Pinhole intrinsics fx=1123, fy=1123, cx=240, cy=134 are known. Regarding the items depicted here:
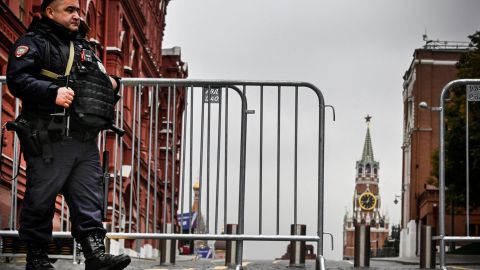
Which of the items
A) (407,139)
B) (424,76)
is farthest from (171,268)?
(407,139)

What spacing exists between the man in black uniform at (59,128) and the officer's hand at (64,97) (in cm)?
2

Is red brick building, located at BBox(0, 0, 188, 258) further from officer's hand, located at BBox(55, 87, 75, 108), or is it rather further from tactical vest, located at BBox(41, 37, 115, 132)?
officer's hand, located at BBox(55, 87, 75, 108)

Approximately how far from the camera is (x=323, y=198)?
1088 cm

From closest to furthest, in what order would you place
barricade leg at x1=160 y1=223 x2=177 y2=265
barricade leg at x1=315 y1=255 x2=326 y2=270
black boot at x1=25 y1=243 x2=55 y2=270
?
black boot at x1=25 y1=243 x2=55 y2=270 → barricade leg at x1=315 y1=255 x2=326 y2=270 → barricade leg at x1=160 y1=223 x2=177 y2=265

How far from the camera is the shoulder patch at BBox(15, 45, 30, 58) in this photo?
783cm

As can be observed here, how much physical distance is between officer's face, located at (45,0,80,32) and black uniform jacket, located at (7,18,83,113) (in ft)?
0.12

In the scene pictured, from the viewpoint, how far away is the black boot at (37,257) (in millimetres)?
8039

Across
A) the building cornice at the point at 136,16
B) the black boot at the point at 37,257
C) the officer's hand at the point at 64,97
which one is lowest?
the black boot at the point at 37,257

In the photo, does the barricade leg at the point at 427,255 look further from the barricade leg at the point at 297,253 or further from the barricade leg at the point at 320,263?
the barricade leg at the point at 320,263

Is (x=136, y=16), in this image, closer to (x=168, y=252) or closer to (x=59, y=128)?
(x=168, y=252)

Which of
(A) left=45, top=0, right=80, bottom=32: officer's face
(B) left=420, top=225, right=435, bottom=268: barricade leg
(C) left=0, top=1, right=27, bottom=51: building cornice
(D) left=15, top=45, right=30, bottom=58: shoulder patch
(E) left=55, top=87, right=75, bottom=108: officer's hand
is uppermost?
(C) left=0, top=1, right=27, bottom=51: building cornice

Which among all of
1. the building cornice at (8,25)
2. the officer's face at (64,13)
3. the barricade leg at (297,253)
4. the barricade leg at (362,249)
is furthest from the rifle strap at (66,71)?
the building cornice at (8,25)

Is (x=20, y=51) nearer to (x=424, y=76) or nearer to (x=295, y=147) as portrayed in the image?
(x=295, y=147)

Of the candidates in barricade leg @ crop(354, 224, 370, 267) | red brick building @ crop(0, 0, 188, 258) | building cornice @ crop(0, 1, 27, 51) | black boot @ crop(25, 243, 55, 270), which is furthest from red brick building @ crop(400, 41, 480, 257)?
black boot @ crop(25, 243, 55, 270)
